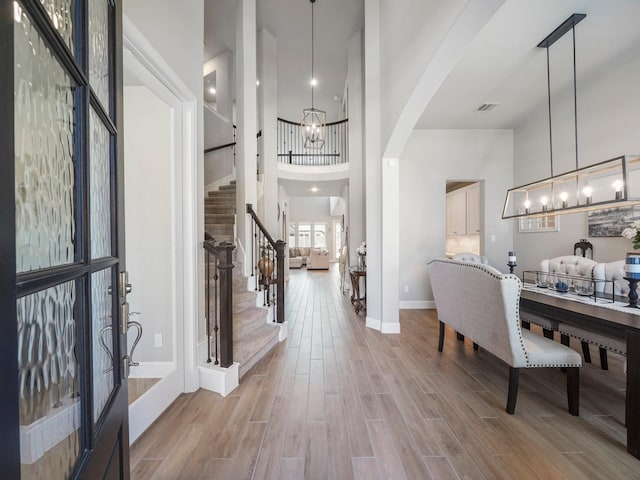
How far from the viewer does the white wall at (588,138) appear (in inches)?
128

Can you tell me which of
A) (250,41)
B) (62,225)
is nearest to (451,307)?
(62,225)

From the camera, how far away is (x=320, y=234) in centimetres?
1509

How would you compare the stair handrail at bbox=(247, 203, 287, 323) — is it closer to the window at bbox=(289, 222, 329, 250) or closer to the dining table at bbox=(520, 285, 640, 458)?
the dining table at bbox=(520, 285, 640, 458)

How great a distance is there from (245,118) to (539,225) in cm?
484

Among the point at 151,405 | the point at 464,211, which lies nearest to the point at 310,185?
the point at 464,211

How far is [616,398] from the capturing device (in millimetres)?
2199

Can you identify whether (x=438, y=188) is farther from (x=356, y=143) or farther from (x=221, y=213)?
(x=221, y=213)

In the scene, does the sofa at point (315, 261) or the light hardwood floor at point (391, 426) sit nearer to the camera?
the light hardwood floor at point (391, 426)

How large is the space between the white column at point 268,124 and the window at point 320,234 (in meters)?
9.53

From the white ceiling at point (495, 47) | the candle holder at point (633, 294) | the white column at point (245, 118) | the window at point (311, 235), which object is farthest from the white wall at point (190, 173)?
the window at point (311, 235)

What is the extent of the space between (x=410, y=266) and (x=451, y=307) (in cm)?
230

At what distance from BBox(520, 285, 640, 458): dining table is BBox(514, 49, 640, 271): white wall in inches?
69.9

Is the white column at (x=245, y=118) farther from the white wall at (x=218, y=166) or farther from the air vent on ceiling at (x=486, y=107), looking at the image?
the air vent on ceiling at (x=486, y=107)

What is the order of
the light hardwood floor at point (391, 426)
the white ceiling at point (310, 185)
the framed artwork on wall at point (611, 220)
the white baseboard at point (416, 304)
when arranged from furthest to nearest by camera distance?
the white ceiling at point (310, 185), the white baseboard at point (416, 304), the framed artwork on wall at point (611, 220), the light hardwood floor at point (391, 426)
